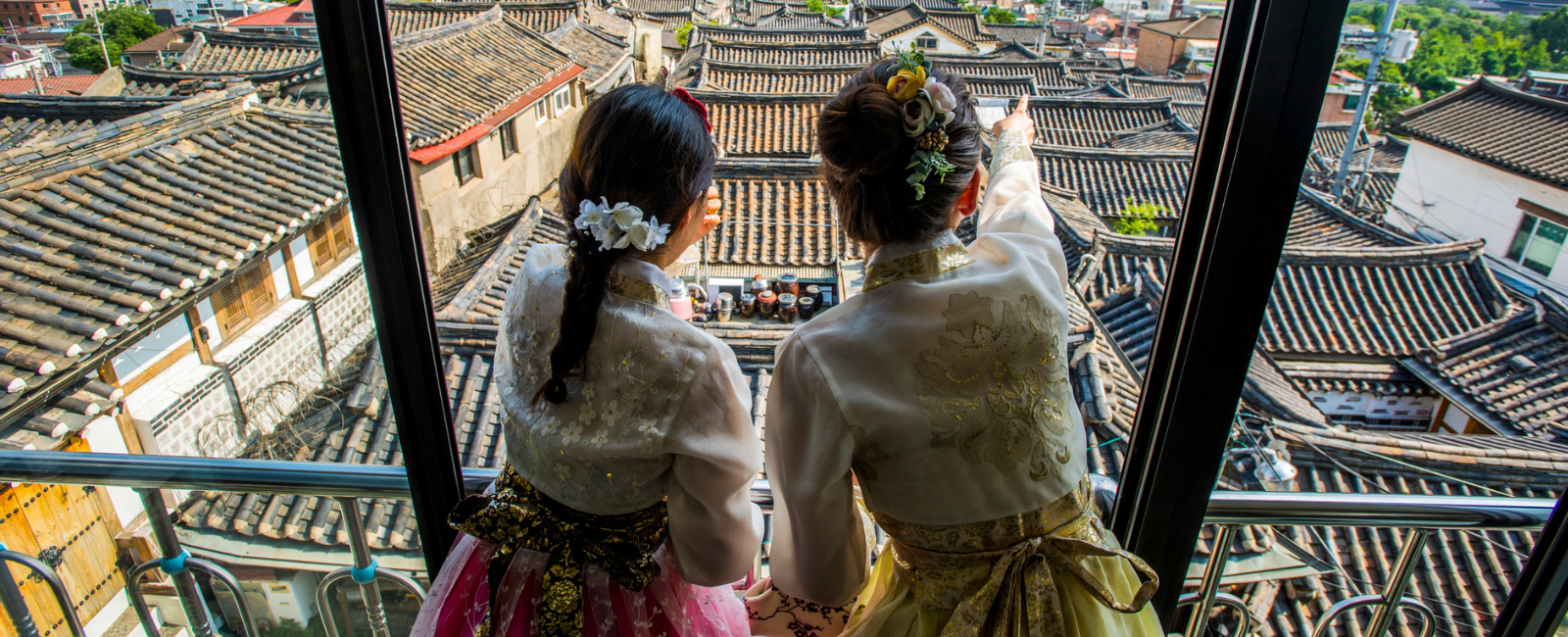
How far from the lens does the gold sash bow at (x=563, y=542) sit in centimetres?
100

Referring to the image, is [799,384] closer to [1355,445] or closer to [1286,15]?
[1286,15]

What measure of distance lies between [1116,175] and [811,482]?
22.0 feet

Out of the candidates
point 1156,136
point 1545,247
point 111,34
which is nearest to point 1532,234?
point 1545,247

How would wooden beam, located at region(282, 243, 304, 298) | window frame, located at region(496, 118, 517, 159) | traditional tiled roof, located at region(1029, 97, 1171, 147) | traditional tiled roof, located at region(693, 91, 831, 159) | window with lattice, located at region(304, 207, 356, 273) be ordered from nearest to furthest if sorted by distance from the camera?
window with lattice, located at region(304, 207, 356, 273)
wooden beam, located at region(282, 243, 304, 298)
window frame, located at region(496, 118, 517, 159)
traditional tiled roof, located at region(693, 91, 831, 159)
traditional tiled roof, located at region(1029, 97, 1171, 147)

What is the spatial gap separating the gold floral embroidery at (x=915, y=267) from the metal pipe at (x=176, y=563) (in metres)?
1.18

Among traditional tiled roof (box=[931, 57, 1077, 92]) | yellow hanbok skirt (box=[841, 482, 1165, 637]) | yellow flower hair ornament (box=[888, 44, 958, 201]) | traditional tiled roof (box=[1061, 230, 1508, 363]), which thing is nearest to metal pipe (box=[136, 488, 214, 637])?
yellow hanbok skirt (box=[841, 482, 1165, 637])

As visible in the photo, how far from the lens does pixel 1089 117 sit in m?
11.4

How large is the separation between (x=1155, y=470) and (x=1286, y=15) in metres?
0.63

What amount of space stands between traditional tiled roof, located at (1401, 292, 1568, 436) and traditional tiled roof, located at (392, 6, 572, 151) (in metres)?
6.98

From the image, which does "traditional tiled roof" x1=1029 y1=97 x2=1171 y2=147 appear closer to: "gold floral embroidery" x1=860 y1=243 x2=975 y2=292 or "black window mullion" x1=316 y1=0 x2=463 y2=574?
"gold floral embroidery" x1=860 y1=243 x2=975 y2=292

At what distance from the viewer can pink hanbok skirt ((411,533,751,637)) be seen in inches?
41.2

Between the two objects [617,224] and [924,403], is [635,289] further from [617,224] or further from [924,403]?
[924,403]

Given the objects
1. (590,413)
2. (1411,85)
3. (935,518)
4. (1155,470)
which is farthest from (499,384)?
(1411,85)

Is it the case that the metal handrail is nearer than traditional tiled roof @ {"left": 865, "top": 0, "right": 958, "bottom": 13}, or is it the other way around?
the metal handrail
